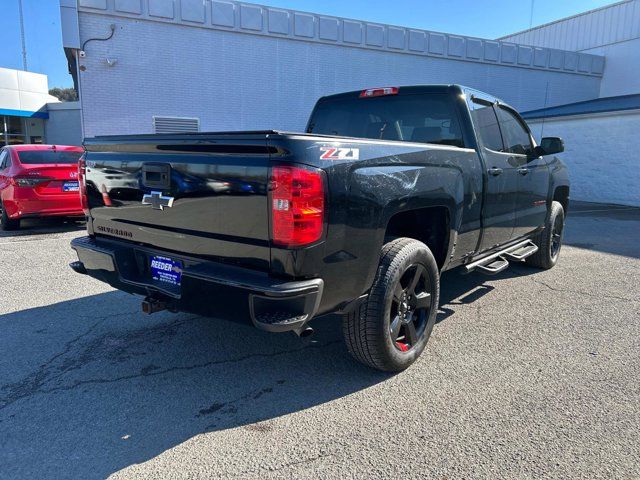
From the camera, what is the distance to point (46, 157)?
27.7 ft

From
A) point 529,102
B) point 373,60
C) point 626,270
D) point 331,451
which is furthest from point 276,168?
point 529,102

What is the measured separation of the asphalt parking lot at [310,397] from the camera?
2377 millimetres

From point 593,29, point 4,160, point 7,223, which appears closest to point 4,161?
point 4,160

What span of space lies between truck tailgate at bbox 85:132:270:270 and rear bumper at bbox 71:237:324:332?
0.08m

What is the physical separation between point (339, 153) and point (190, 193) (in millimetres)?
921

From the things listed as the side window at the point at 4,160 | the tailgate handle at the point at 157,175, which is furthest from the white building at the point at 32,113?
the tailgate handle at the point at 157,175

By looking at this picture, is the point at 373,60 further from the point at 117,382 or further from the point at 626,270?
the point at 117,382

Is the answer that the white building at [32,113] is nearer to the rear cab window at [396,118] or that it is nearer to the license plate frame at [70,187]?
the license plate frame at [70,187]

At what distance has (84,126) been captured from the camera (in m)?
13.9

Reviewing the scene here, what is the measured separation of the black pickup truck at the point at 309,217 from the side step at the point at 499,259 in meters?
0.03

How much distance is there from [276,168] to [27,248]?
6.47 m

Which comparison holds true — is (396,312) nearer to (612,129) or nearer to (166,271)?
(166,271)

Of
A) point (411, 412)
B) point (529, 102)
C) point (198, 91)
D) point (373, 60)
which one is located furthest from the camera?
point (529, 102)

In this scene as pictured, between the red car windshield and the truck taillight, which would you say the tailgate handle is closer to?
the truck taillight
